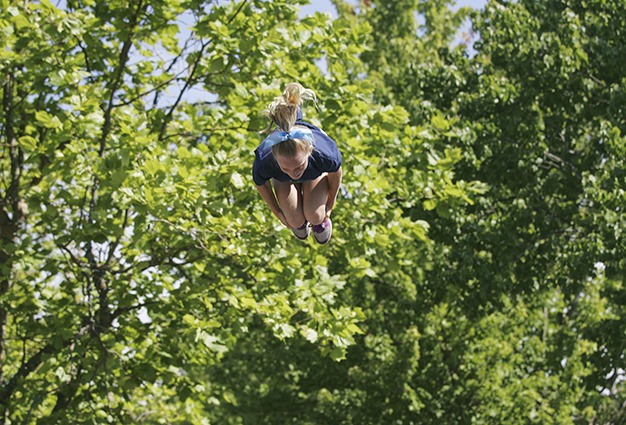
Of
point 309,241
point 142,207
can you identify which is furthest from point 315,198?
point 309,241

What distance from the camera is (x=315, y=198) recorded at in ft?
20.1

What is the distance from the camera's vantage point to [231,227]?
29.7ft

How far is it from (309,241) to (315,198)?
449 centimetres

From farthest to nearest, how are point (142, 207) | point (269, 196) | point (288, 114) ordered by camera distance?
point (142, 207)
point (269, 196)
point (288, 114)

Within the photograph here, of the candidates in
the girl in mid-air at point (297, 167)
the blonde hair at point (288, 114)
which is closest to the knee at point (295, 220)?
the girl in mid-air at point (297, 167)

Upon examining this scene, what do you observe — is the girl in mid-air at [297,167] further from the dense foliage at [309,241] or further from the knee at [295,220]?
the dense foliage at [309,241]

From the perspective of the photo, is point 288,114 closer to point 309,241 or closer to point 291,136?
point 291,136

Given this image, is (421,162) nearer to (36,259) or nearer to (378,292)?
(36,259)

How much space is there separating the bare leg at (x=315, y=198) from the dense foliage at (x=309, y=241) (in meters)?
2.70

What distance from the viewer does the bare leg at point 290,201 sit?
6.06 meters

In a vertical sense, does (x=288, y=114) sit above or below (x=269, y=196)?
below

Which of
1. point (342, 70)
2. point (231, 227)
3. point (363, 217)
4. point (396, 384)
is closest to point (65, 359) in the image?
point (231, 227)

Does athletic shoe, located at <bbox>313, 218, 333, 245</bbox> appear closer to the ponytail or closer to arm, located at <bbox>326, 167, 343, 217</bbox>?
arm, located at <bbox>326, 167, 343, 217</bbox>

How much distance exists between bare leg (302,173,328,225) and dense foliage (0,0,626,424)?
270cm
